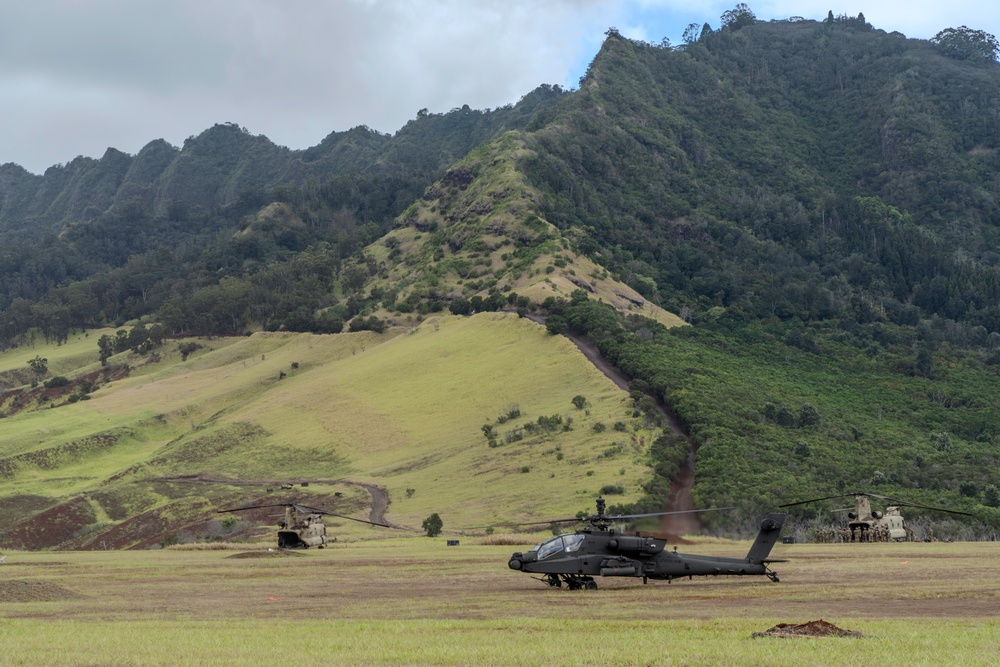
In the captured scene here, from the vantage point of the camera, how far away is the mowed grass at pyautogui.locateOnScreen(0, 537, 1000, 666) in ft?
55.6

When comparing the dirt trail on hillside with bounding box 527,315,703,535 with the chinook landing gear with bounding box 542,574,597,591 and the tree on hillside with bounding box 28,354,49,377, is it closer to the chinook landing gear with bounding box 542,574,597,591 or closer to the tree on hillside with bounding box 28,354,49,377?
the chinook landing gear with bounding box 542,574,597,591

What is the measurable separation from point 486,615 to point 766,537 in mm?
10153

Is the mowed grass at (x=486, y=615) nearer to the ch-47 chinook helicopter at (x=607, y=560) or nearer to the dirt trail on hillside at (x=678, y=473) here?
the ch-47 chinook helicopter at (x=607, y=560)

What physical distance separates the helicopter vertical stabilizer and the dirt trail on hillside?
28.4 m

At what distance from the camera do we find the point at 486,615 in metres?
22.9

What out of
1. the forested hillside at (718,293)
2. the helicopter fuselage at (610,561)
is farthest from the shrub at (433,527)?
the helicopter fuselage at (610,561)

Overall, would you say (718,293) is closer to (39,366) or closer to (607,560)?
(39,366)

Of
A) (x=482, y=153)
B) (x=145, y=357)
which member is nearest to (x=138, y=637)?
(x=145, y=357)

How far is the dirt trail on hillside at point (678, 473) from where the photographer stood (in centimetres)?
6197

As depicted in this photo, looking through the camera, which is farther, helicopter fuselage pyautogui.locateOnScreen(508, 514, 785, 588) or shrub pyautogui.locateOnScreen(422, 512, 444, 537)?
shrub pyautogui.locateOnScreen(422, 512, 444, 537)

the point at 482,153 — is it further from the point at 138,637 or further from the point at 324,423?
the point at 138,637

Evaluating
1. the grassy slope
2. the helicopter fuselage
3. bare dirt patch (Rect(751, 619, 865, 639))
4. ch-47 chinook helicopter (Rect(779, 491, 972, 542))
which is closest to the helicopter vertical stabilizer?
the helicopter fuselage

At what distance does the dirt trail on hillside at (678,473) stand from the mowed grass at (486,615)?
23.2 m

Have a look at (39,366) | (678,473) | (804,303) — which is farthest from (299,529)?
(39,366)
